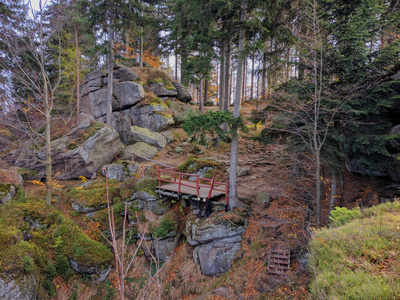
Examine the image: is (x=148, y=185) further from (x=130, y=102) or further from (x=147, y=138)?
(x=130, y=102)

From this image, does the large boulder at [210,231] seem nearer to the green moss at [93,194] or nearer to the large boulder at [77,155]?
the green moss at [93,194]

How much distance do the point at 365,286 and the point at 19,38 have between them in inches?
563

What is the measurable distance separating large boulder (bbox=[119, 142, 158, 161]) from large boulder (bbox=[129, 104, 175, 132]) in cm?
209

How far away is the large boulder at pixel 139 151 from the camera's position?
1560 centimetres

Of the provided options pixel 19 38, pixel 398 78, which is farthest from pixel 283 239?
pixel 19 38

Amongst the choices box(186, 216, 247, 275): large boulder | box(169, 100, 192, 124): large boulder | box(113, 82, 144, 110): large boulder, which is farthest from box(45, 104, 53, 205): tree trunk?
box(169, 100, 192, 124): large boulder

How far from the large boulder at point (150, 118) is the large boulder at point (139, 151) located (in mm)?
2090

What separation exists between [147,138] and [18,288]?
11.9 m

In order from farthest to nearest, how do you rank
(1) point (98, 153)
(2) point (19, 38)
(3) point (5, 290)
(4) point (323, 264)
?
1. (1) point (98, 153)
2. (2) point (19, 38)
3. (3) point (5, 290)
4. (4) point (323, 264)

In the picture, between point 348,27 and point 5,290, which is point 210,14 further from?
point 5,290

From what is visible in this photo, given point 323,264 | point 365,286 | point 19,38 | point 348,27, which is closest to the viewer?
point 365,286

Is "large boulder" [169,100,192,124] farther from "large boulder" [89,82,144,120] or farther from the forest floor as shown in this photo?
the forest floor

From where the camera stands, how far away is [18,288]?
21.4ft

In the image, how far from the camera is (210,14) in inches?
355
